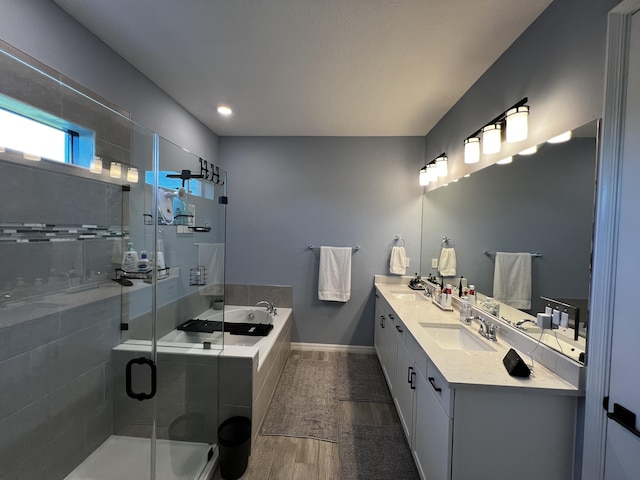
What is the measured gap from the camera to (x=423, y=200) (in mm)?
3188

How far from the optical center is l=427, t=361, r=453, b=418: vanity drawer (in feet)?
3.74

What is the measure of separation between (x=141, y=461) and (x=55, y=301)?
1.10 meters

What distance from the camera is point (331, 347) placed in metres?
3.29

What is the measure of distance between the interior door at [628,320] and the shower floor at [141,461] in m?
1.95

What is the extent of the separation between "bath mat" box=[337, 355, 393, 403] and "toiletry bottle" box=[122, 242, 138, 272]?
199cm

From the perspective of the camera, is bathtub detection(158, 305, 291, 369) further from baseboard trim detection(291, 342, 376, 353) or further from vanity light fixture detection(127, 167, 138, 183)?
vanity light fixture detection(127, 167, 138, 183)

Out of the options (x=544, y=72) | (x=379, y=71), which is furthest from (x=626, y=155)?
(x=379, y=71)

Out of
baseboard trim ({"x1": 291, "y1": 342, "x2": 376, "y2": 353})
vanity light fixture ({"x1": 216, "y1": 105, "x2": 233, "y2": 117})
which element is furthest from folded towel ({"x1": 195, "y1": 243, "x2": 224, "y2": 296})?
baseboard trim ({"x1": 291, "y1": 342, "x2": 376, "y2": 353})

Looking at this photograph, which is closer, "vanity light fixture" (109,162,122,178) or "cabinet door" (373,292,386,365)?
"vanity light fixture" (109,162,122,178)

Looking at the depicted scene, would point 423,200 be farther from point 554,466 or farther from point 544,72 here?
point 554,466

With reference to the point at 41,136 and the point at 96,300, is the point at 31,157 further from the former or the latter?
the point at 96,300

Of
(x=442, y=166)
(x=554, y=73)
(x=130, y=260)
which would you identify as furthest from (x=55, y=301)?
(x=442, y=166)

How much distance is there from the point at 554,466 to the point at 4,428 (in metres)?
2.47

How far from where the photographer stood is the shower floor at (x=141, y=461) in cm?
157
